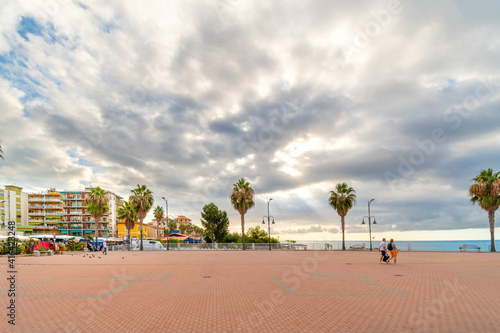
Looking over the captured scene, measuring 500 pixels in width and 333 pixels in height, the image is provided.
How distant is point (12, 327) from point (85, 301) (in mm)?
2581

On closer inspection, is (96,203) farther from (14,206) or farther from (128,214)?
(14,206)

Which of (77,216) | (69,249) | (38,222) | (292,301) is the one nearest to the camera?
(292,301)

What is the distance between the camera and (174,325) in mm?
6762

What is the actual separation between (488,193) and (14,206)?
391 ft

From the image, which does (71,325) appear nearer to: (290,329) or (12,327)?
(12,327)

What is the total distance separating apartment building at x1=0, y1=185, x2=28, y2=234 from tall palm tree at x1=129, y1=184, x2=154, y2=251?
→ 61.8 meters

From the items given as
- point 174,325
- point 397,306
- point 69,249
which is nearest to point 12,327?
point 174,325

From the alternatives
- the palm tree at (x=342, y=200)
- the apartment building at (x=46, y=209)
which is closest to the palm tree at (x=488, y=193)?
the palm tree at (x=342, y=200)

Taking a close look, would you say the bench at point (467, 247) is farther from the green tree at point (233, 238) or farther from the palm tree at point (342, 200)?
the green tree at point (233, 238)

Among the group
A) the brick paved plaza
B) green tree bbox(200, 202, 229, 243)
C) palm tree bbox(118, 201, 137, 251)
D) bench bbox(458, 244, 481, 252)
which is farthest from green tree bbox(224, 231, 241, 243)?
the brick paved plaza

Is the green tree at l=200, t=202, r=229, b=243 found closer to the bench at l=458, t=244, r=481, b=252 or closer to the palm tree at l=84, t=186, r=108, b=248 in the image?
the palm tree at l=84, t=186, r=108, b=248

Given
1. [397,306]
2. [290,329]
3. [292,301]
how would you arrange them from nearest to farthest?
[290,329]
[397,306]
[292,301]

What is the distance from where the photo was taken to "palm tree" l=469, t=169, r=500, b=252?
37.1 m

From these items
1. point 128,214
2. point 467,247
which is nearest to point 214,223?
point 128,214
